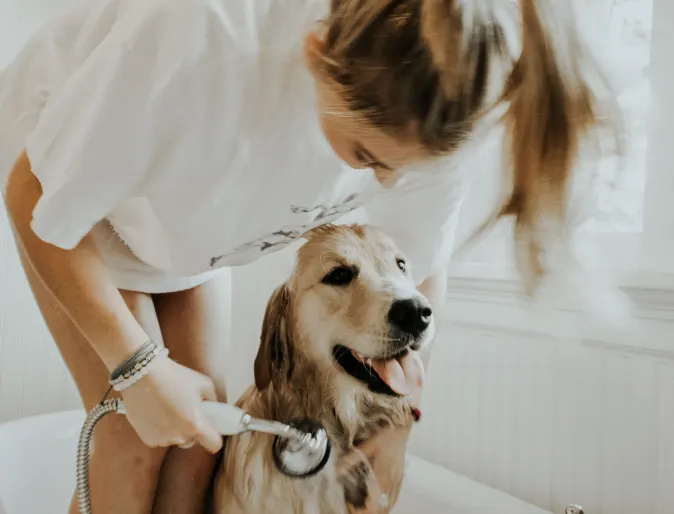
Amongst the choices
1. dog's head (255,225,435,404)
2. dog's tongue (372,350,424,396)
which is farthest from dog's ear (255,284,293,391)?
dog's tongue (372,350,424,396)

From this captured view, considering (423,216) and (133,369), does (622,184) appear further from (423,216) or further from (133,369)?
(133,369)

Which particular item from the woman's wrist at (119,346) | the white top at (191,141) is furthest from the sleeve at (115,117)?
the woman's wrist at (119,346)

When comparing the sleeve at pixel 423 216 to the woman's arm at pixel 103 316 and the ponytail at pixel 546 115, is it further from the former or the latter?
the woman's arm at pixel 103 316

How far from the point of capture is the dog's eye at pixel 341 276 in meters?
0.65

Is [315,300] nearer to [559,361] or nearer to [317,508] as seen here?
[317,508]

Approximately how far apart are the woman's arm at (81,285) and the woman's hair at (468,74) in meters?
0.27

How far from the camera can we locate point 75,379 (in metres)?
0.71

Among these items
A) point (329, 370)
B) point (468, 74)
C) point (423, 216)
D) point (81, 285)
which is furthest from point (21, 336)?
point (468, 74)

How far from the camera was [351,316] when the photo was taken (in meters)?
0.63

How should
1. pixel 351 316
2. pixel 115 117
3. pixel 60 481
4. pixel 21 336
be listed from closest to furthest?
→ pixel 115 117 → pixel 351 316 → pixel 60 481 → pixel 21 336

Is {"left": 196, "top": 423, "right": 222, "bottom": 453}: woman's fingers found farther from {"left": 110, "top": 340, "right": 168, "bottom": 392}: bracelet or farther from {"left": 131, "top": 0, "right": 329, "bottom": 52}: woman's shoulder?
{"left": 131, "top": 0, "right": 329, "bottom": 52}: woman's shoulder

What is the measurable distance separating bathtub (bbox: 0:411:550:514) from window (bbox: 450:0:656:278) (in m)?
0.27

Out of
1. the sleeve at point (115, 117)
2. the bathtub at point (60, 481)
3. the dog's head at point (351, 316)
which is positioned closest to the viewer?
the sleeve at point (115, 117)

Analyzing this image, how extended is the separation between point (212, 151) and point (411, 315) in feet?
0.78
